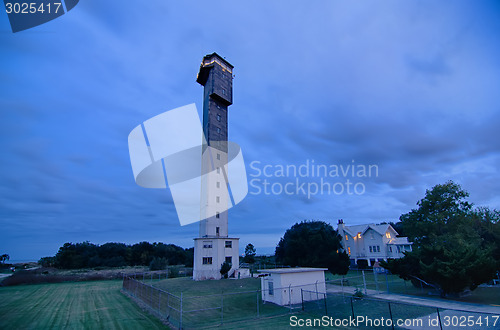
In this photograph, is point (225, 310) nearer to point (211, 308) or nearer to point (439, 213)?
point (211, 308)

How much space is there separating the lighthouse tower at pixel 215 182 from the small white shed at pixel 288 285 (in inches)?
542

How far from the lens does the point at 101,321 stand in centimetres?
1291

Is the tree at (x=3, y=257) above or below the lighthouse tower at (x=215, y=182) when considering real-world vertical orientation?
below

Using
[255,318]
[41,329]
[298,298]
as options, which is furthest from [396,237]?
[41,329]

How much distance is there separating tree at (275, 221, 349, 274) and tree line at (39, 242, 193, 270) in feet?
91.1

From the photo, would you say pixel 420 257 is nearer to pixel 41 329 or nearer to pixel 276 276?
pixel 276 276

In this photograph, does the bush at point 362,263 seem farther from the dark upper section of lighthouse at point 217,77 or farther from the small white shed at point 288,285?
the dark upper section of lighthouse at point 217,77

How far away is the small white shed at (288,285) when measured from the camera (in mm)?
16062

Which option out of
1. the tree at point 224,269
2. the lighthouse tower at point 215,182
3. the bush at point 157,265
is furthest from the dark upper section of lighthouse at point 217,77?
the bush at point 157,265

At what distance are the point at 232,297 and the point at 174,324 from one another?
287 inches

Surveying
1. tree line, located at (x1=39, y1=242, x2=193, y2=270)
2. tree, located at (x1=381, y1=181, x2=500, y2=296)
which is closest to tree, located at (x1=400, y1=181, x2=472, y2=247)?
tree, located at (x1=381, y1=181, x2=500, y2=296)

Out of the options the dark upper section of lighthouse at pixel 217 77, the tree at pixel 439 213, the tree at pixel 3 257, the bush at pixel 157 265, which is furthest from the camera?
the tree at pixel 3 257

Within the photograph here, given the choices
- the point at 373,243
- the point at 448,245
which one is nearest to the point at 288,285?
the point at 448,245

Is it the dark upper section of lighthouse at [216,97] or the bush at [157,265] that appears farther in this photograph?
the bush at [157,265]
